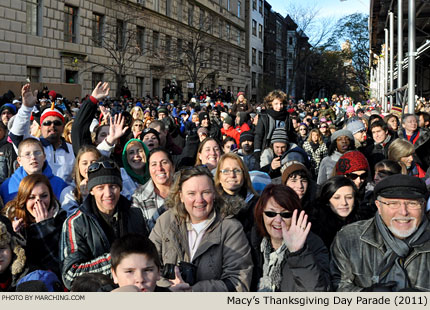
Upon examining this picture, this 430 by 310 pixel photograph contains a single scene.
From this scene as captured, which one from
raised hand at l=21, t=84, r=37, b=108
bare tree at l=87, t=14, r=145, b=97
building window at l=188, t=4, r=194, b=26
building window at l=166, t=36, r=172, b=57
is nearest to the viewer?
raised hand at l=21, t=84, r=37, b=108

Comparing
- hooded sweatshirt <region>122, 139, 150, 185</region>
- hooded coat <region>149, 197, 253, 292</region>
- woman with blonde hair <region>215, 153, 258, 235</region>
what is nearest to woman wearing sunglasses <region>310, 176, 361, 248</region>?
Result: woman with blonde hair <region>215, 153, 258, 235</region>

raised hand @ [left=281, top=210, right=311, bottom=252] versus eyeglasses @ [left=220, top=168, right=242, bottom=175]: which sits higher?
eyeglasses @ [left=220, top=168, right=242, bottom=175]

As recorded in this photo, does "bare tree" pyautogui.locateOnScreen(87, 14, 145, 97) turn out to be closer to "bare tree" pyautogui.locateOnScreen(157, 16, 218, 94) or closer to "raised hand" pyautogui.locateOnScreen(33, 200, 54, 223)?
"bare tree" pyautogui.locateOnScreen(157, 16, 218, 94)

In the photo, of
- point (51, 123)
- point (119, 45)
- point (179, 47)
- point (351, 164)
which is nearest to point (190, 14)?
point (179, 47)

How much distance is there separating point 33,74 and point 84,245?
23797 millimetres

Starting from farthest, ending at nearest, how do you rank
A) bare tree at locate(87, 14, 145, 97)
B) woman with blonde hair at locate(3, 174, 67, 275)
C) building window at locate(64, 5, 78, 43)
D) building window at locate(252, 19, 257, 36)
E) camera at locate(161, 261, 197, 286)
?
building window at locate(252, 19, 257, 36)
bare tree at locate(87, 14, 145, 97)
building window at locate(64, 5, 78, 43)
woman with blonde hair at locate(3, 174, 67, 275)
camera at locate(161, 261, 197, 286)

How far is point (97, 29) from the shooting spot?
3097 cm

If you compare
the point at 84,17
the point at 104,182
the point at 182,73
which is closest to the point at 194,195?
the point at 104,182

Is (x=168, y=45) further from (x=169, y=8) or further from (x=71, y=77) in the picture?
(x=71, y=77)

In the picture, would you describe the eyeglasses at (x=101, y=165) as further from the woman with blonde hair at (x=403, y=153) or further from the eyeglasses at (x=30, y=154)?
the woman with blonde hair at (x=403, y=153)

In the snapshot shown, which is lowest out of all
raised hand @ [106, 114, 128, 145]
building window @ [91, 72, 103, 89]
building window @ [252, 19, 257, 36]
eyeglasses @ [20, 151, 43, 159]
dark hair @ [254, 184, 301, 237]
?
dark hair @ [254, 184, 301, 237]

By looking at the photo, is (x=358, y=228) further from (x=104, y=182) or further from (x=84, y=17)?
(x=84, y=17)

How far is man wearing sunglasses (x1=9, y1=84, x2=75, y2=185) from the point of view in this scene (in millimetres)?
6105

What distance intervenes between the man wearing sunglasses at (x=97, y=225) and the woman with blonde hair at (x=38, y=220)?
1.22 feet
